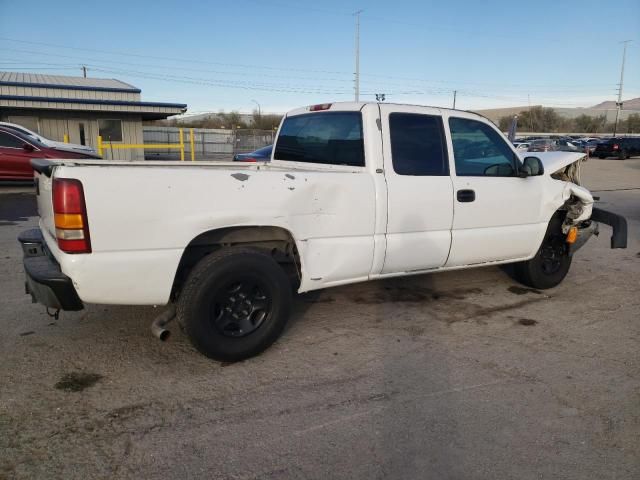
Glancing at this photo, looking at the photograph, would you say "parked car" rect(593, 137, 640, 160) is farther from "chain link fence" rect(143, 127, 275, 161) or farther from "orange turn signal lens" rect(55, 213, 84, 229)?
"orange turn signal lens" rect(55, 213, 84, 229)

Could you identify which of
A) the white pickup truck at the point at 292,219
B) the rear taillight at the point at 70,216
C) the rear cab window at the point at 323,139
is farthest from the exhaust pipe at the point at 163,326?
the rear cab window at the point at 323,139

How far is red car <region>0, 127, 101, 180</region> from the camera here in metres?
12.4

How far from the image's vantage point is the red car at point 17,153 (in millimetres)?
12445

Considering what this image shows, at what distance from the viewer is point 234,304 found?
3535 mm

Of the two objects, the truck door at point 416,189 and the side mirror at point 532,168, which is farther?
the side mirror at point 532,168

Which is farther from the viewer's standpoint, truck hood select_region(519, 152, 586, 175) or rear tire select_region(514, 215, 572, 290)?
rear tire select_region(514, 215, 572, 290)

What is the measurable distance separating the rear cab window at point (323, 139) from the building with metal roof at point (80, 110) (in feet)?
69.2

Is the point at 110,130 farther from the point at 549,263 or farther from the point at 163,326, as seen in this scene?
the point at 163,326

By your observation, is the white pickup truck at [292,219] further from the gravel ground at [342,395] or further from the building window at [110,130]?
the building window at [110,130]

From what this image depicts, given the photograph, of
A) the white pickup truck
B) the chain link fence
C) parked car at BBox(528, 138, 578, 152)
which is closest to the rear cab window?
the white pickup truck

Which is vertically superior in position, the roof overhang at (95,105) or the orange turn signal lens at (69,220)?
the roof overhang at (95,105)

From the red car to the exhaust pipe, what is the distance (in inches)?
420

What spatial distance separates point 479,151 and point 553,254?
167 centimetres

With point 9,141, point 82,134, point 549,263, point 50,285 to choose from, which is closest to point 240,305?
point 50,285
